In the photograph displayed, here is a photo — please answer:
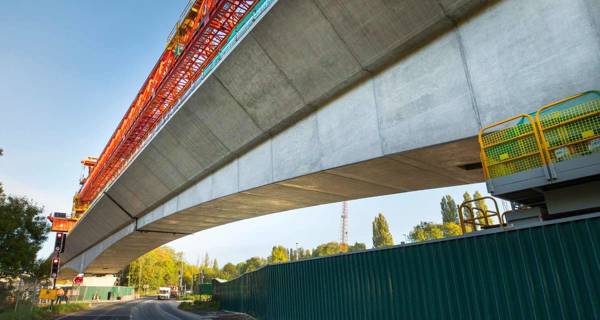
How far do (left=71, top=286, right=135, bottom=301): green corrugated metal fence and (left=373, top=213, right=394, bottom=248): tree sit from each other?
213 ft

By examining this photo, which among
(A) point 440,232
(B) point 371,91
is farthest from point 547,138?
(A) point 440,232

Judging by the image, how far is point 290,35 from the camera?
866cm

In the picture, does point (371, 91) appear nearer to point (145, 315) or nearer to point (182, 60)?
point (182, 60)

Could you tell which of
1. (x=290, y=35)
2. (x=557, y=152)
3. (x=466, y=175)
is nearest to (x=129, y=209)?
(x=290, y=35)

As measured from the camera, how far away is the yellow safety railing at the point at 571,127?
460 cm

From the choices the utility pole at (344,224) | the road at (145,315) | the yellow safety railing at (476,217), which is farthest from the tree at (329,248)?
the yellow safety railing at (476,217)

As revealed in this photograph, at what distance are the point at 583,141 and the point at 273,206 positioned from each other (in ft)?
40.4

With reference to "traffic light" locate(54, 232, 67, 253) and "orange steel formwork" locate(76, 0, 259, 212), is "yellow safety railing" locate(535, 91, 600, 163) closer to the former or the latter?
"orange steel formwork" locate(76, 0, 259, 212)

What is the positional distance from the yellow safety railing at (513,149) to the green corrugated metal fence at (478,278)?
953mm

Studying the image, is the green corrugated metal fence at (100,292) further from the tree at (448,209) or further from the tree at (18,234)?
the tree at (448,209)

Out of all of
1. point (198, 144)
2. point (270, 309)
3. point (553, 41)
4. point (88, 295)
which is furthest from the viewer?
point (88, 295)

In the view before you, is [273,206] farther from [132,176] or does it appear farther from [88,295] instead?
[88,295]

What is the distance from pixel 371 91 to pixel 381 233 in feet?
324

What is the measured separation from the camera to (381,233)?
102 m
